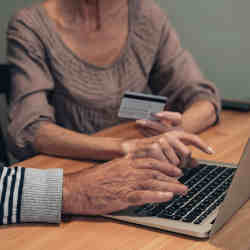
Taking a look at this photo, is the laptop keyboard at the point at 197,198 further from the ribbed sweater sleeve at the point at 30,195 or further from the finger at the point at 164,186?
the ribbed sweater sleeve at the point at 30,195

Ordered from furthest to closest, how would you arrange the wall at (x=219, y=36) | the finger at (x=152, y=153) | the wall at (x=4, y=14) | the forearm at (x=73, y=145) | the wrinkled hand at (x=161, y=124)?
the wall at (x=4, y=14)
the wall at (x=219, y=36)
the wrinkled hand at (x=161, y=124)
the forearm at (x=73, y=145)
the finger at (x=152, y=153)

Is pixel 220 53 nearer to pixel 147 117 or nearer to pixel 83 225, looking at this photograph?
pixel 147 117

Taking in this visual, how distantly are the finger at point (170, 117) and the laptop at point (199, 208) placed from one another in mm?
311

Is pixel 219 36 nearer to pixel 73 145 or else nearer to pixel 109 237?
pixel 73 145

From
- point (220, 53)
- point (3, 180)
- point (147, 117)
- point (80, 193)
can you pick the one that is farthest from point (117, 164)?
point (220, 53)

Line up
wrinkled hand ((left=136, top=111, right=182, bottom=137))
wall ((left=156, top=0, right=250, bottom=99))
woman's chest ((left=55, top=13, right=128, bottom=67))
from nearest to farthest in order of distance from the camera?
1. wrinkled hand ((left=136, top=111, right=182, bottom=137))
2. woman's chest ((left=55, top=13, right=128, bottom=67))
3. wall ((left=156, top=0, right=250, bottom=99))

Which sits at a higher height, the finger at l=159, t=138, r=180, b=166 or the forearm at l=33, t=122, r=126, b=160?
the finger at l=159, t=138, r=180, b=166

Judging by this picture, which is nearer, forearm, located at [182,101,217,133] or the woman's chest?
forearm, located at [182,101,217,133]

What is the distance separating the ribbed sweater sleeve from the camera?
909 mm

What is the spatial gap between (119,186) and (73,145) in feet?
1.15

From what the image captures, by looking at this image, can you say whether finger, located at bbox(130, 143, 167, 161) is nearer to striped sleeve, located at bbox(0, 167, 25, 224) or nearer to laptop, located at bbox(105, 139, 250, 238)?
laptop, located at bbox(105, 139, 250, 238)

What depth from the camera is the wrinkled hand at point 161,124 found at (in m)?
1.34

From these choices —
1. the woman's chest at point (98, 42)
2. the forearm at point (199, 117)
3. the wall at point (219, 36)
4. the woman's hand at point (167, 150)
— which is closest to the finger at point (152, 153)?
the woman's hand at point (167, 150)

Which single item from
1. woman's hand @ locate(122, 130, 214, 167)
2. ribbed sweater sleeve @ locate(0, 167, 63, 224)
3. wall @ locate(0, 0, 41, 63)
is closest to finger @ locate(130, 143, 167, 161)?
woman's hand @ locate(122, 130, 214, 167)
